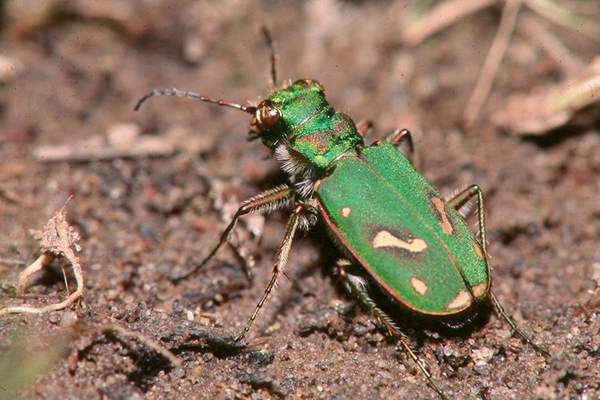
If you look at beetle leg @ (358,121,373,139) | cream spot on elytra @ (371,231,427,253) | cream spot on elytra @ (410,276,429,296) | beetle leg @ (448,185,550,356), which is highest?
beetle leg @ (358,121,373,139)

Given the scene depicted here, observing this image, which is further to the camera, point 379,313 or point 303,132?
point 303,132

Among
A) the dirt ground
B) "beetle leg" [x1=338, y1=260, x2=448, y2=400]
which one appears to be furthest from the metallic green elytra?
the dirt ground

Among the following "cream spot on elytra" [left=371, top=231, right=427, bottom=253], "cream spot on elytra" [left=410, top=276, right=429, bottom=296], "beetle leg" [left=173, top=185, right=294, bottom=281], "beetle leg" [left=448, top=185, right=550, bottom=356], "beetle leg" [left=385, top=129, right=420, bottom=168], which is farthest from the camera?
"beetle leg" [left=385, top=129, right=420, bottom=168]

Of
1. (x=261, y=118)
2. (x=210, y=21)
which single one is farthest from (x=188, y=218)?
(x=210, y=21)

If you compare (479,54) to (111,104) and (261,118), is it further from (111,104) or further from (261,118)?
(111,104)

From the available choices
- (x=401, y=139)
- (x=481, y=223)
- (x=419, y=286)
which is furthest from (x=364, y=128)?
(x=419, y=286)

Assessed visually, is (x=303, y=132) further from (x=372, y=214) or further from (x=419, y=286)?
(x=419, y=286)

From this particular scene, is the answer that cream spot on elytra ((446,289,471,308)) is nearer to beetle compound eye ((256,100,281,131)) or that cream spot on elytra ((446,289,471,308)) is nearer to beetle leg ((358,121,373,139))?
beetle leg ((358,121,373,139))

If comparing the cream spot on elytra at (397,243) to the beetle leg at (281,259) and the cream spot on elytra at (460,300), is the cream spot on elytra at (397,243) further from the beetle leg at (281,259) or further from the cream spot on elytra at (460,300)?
the beetle leg at (281,259)
